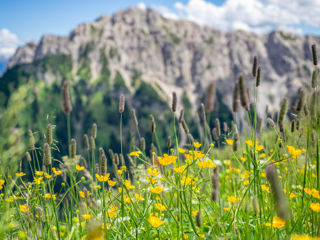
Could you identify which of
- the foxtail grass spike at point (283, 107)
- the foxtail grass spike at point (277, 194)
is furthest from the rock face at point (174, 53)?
the foxtail grass spike at point (277, 194)

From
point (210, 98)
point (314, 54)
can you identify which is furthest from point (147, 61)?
point (210, 98)

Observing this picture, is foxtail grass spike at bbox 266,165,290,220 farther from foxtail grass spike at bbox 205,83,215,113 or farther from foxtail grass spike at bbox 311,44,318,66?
foxtail grass spike at bbox 311,44,318,66

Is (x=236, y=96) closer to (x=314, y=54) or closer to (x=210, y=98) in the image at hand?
(x=210, y=98)

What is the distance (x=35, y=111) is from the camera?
128250mm

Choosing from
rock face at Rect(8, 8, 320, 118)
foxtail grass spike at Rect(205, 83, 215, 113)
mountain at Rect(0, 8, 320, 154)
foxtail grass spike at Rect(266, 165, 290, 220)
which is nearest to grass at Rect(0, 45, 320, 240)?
foxtail grass spike at Rect(266, 165, 290, 220)

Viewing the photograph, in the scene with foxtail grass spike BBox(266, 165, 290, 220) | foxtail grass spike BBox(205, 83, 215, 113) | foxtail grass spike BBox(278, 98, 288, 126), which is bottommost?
foxtail grass spike BBox(266, 165, 290, 220)

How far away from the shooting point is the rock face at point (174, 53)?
174875mm

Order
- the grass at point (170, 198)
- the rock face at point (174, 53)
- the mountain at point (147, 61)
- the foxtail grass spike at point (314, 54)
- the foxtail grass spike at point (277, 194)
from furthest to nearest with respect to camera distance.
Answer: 1. the rock face at point (174, 53)
2. the mountain at point (147, 61)
3. the foxtail grass spike at point (314, 54)
4. the grass at point (170, 198)
5. the foxtail grass spike at point (277, 194)

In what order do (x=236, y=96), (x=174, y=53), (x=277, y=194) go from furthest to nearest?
1. (x=174, y=53)
2. (x=236, y=96)
3. (x=277, y=194)

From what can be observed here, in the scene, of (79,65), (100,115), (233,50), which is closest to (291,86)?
(233,50)

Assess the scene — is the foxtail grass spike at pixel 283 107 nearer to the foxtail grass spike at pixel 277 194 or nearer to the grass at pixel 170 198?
the grass at pixel 170 198

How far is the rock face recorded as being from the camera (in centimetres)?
17488

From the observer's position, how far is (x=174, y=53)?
190250 mm

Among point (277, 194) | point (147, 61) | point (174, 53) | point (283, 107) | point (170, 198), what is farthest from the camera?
point (174, 53)
